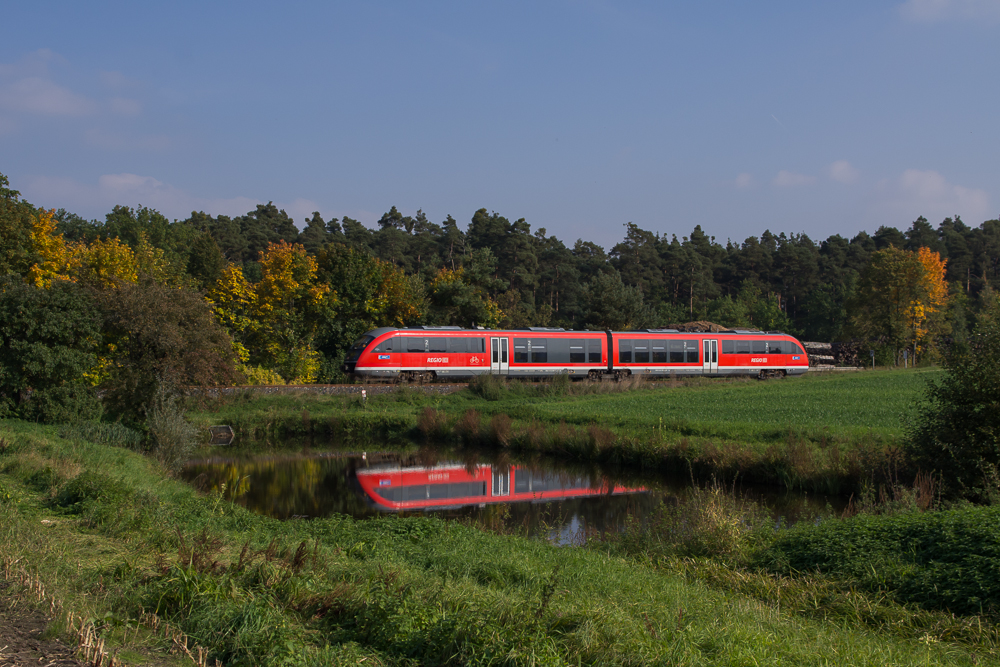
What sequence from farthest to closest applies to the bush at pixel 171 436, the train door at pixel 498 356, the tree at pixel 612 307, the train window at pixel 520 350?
1. the tree at pixel 612 307
2. the train window at pixel 520 350
3. the train door at pixel 498 356
4. the bush at pixel 171 436

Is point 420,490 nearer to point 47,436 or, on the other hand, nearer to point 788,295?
point 47,436

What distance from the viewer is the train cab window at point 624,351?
38.8m

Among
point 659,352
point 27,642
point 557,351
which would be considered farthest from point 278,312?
point 27,642

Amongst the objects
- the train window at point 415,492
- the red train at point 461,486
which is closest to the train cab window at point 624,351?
the red train at point 461,486

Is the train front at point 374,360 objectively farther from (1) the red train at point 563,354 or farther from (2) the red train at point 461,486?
(2) the red train at point 461,486

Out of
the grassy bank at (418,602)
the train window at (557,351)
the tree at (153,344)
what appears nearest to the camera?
the grassy bank at (418,602)

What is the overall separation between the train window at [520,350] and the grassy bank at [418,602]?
26.9m

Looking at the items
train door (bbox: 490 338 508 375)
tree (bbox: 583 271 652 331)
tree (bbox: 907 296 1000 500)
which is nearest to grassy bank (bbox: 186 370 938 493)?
tree (bbox: 907 296 1000 500)

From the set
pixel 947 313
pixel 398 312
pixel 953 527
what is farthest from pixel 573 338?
pixel 947 313

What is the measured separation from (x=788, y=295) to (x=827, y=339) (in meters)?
10.6

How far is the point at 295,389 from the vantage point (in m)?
31.7

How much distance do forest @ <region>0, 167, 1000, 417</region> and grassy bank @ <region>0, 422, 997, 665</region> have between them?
13867 millimetres

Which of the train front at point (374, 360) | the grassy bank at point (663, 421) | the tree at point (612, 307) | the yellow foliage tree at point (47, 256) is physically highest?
the yellow foliage tree at point (47, 256)

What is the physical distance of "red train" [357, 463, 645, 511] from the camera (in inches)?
678
